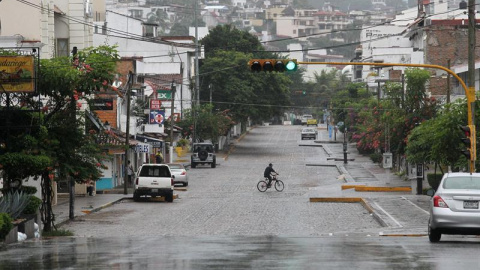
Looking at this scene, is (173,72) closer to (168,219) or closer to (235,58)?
(235,58)

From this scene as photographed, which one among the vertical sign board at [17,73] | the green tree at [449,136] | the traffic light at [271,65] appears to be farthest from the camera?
the green tree at [449,136]

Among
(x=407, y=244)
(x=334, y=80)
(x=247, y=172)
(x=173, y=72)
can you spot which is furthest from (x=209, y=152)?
(x=334, y=80)

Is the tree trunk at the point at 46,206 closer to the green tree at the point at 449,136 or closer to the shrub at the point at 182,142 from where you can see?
the green tree at the point at 449,136

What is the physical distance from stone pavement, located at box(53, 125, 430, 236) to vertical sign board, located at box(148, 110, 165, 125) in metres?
12.4

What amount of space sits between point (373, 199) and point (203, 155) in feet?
104

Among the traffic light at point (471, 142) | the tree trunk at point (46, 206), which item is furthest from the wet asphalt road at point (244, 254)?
the traffic light at point (471, 142)

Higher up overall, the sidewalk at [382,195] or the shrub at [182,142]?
the shrub at [182,142]

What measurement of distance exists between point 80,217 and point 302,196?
55.6 ft

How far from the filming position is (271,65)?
108ft

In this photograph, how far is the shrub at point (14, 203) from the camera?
2517 centimetres

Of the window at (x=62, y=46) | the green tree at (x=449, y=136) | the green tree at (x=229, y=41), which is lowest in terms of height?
the green tree at (x=449, y=136)

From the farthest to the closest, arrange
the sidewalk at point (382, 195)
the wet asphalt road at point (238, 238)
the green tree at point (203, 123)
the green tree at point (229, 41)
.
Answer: the green tree at point (229, 41) → the green tree at point (203, 123) → the sidewalk at point (382, 195) → the wet asphalt road at point (238, 238)

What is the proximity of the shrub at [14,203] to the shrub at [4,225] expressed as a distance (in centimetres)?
202

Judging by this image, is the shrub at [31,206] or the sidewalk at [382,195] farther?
the sidewalk at [382,195]
